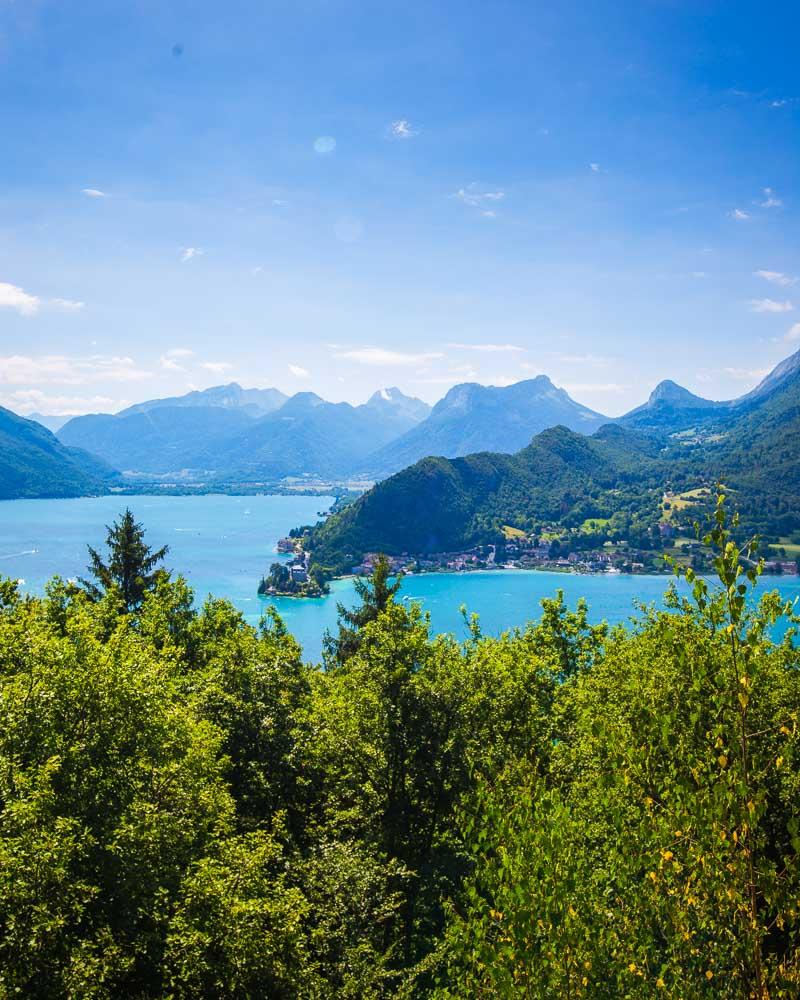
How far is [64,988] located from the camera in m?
9.09

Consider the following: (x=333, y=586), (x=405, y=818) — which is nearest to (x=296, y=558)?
A: (x=333, y=586)

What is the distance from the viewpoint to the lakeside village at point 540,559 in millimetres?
160125

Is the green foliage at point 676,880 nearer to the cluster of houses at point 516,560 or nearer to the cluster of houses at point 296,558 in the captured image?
the cluster of houses at point 296,558

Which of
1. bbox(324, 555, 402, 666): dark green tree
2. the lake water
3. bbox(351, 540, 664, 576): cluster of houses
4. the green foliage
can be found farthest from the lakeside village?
the green foliage

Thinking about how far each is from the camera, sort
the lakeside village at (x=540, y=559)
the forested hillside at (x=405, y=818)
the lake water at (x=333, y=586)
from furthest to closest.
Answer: the lakeside village at (x=540, y=559) → the lake water at (x=333, y=586) → the forested hillside at (x=405, y=818)

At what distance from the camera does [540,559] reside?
184875 mm

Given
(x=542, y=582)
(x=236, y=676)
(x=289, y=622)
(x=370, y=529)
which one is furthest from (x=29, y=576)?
(x=236, y=676)

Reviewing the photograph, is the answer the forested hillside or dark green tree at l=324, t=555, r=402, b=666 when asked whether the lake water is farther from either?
the forested hillside

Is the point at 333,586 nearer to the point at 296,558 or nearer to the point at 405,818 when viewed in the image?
the point at 296,558

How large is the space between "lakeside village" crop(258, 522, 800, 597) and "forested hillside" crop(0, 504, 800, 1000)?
127806 mm

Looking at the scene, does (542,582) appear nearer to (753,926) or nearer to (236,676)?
(236,676)

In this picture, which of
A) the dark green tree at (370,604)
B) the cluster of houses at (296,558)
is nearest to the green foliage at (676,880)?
the dark green tree at (370,604)

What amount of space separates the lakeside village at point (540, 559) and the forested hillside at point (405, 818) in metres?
128

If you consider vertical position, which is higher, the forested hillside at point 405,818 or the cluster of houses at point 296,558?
the forested hillside at point 405,818
